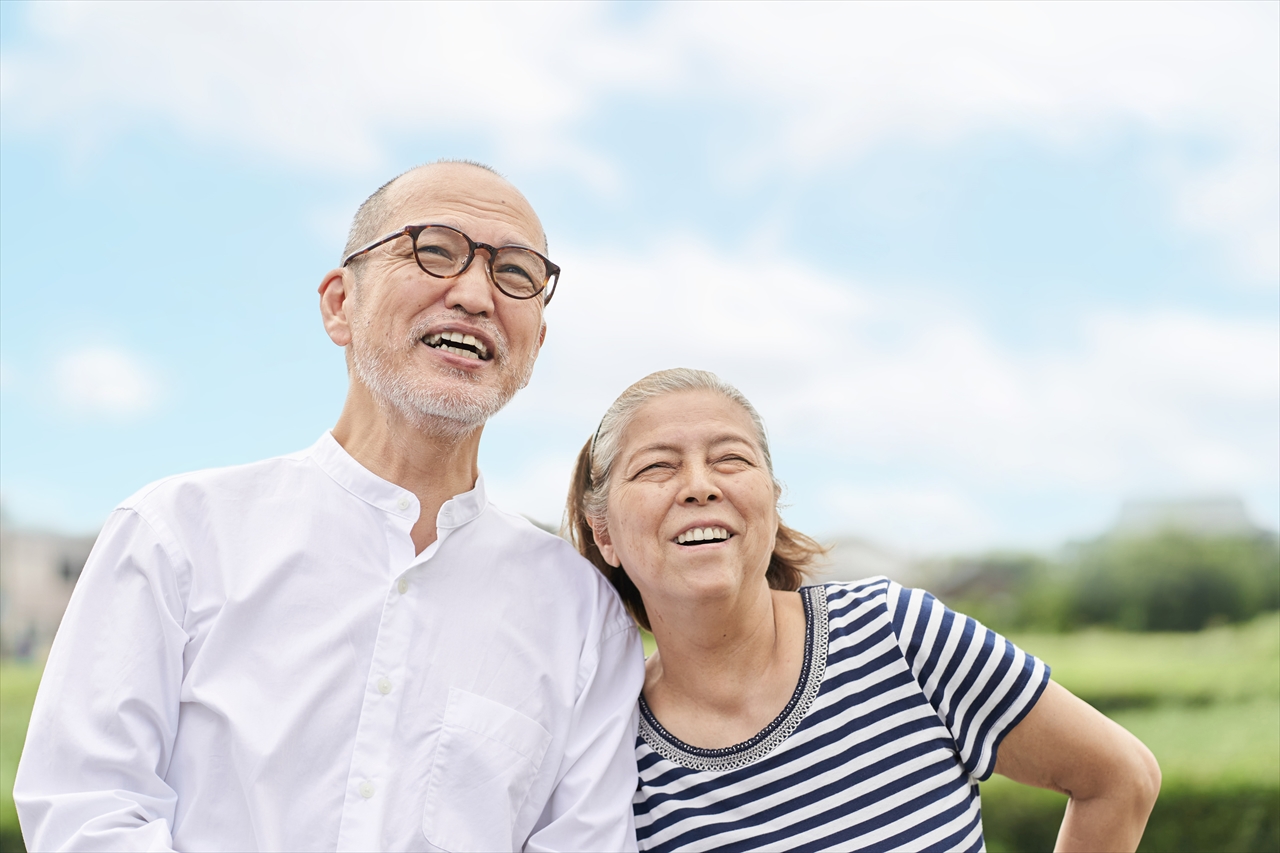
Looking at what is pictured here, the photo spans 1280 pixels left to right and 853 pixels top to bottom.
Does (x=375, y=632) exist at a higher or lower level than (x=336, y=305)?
lower

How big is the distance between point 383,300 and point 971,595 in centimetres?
877

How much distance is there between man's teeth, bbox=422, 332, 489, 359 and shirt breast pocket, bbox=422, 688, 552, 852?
87cm

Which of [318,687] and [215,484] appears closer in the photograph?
[318,687]

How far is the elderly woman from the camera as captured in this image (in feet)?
8.17

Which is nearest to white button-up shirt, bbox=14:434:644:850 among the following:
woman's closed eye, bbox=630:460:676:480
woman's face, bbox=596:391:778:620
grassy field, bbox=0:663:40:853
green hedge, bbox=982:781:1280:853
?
woman's face, bbox=596:391:778:620

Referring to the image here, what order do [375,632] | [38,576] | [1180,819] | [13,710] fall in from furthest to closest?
[38,576], [13,710], [1180,819], [375,632]

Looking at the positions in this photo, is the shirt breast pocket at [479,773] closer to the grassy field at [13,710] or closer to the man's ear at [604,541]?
the man's ear at [604,541]

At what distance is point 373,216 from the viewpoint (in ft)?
9.33

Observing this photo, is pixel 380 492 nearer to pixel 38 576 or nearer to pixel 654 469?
pixel 654 469

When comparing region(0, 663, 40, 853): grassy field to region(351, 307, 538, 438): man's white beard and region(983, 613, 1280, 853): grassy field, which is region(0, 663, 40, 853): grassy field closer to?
region(351, 307, 538, 438): man's white beard

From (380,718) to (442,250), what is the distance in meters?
1.23

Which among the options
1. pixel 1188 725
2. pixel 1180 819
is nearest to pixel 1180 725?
pixel 1188 725

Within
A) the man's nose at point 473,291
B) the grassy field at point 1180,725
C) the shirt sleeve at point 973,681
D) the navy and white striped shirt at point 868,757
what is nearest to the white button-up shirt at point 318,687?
the navy and white striped shirt at point 868,757

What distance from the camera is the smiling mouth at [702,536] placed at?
2582 mm
